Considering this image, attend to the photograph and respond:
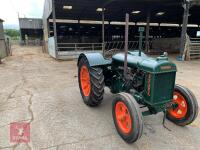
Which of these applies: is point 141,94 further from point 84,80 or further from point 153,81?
point 84,80

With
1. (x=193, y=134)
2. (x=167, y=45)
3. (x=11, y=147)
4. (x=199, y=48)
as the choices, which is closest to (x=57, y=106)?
(x=11, y=147)

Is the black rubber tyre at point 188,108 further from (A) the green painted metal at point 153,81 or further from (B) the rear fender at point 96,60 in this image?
(B) the rear fender at point 96,60

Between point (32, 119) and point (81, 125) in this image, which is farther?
point (32, 119)

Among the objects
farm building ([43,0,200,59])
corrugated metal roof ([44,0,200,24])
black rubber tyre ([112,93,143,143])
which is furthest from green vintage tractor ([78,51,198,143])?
corrugated metal roof ([44,0,200,24])

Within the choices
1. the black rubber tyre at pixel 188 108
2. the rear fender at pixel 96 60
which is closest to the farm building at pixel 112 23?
the rear fender at pixel 96 60

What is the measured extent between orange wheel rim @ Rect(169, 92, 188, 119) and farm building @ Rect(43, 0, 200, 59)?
7533 mm

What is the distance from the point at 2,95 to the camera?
4223 millimetres

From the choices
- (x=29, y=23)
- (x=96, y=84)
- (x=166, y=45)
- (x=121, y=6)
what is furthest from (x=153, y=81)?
(x=29, y=23)

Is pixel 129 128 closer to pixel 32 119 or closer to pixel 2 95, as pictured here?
pixel 32 119

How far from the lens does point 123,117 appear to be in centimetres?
240

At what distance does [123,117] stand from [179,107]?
3.40ft

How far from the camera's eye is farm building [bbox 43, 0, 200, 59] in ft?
34.3

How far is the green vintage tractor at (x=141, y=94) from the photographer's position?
2.16m

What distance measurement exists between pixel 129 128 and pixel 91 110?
47.6 inches
